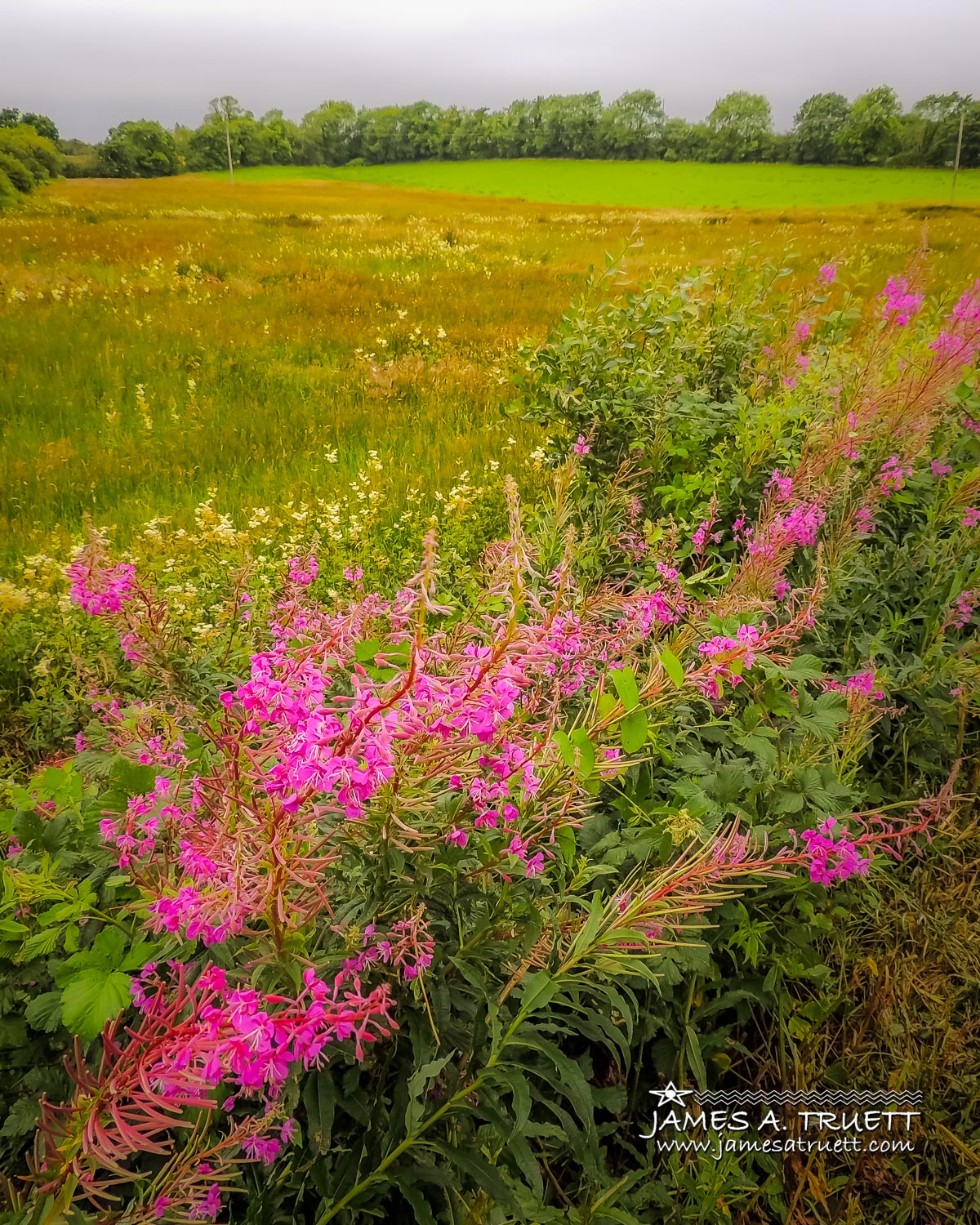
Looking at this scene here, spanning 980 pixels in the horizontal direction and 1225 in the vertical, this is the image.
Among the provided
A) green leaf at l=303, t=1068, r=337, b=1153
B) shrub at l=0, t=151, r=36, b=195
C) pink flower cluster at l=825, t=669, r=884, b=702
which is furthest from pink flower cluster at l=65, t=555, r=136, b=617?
shrub at l=0, t=151, r=36, b=195

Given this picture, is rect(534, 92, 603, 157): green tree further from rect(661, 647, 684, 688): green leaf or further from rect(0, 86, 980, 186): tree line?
rect(661, 647, 684, 688): green leaf

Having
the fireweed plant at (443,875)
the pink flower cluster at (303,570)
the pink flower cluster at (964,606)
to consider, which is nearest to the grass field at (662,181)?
the pink flower cluster at (964,606)

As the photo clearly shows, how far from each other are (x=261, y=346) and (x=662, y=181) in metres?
35.4

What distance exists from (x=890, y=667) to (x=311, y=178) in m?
45.0

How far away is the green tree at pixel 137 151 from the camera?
16.7m

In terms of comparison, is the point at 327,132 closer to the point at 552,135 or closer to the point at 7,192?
the point at 552,135

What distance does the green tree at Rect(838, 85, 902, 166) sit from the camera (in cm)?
1819

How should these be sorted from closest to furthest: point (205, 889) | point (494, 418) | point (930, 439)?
point (205, 889), point (930, 439), point (494, 418)

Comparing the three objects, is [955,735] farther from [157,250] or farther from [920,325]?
[157,250]

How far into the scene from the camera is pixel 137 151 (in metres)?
17.7

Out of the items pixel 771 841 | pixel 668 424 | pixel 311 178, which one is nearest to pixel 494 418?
pixel 668 424

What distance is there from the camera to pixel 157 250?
11.4 m

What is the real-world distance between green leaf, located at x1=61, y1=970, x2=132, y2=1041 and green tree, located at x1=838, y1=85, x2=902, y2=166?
23.3 meters

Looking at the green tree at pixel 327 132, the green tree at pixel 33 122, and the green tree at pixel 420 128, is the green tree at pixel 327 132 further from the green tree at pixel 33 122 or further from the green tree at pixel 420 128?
the green tree at pixel 33 122
